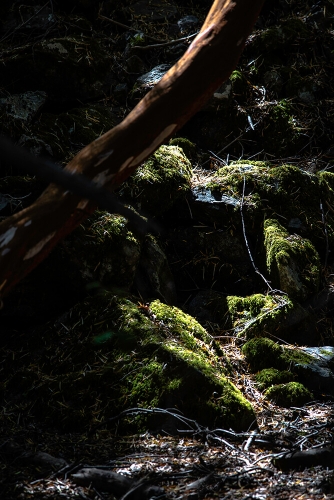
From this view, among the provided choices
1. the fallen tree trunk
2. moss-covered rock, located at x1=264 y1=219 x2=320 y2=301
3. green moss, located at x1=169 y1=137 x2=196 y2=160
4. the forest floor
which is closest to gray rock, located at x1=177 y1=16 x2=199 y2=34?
green moss, located at x1=169 y1=137 x2=196 y2=160

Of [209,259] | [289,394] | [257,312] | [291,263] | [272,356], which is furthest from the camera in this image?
[209,259]

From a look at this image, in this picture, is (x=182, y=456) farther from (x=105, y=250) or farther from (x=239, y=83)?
(x=239, y=83)

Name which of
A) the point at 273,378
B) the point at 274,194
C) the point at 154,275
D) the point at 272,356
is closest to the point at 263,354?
the point at 272,356

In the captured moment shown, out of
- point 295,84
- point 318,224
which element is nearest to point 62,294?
point 318,224

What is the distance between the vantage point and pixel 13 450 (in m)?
2.67

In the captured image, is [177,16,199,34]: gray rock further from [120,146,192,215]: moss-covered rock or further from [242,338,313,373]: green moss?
[242,338,313,373]: green moss

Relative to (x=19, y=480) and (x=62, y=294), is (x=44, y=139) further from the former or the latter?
(x=19, y=480)

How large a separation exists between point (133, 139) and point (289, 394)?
86.5 inches

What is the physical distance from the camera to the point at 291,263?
15.0 feet

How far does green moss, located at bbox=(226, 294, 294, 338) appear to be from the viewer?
421 cm

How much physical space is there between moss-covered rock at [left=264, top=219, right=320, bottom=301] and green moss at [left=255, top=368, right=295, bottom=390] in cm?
95

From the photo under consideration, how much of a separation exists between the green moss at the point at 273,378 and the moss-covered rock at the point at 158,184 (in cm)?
185

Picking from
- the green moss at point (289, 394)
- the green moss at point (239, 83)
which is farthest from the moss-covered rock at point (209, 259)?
the green moss at point (239, 83)

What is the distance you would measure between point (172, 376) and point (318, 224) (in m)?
2.60
